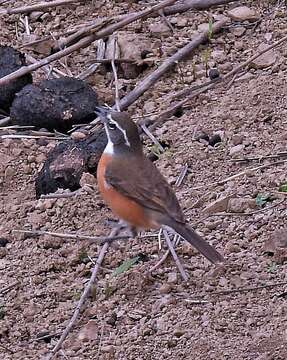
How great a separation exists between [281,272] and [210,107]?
71.1 inches

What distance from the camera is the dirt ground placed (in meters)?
5.25

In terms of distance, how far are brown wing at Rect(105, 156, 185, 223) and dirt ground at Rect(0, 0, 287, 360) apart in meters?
0.43

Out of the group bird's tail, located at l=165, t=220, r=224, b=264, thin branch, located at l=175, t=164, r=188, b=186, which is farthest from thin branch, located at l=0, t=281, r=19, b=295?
thin branch, located at l=175, t=164, r=188, b=186

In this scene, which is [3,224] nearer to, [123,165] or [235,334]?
[123,165]

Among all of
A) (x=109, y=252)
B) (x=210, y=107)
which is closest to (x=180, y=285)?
(x=109, y=252)

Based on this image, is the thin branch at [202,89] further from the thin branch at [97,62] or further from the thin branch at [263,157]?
the thin branch at [97,62]

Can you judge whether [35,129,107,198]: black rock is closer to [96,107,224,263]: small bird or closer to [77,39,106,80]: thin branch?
[96,107,224,263]: small bird

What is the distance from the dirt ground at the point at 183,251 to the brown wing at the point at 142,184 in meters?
0.43

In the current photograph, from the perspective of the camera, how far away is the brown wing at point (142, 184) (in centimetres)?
547

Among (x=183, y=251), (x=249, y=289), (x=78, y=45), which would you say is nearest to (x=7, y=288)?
(x=183, y=251)

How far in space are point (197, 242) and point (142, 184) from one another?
1.66ft

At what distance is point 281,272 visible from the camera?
5.52 m

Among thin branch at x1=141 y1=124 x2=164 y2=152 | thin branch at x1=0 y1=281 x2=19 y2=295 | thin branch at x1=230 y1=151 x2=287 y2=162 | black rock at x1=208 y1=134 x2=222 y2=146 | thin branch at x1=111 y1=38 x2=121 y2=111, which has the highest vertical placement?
thin branch at x1=111 y1=38 x2=121 y2=111

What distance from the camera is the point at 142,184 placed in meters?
5.60
